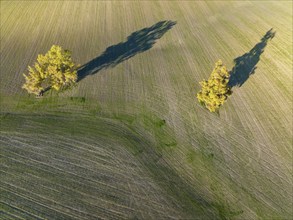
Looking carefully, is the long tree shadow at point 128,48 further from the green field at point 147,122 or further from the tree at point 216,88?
the tree at point 216,88

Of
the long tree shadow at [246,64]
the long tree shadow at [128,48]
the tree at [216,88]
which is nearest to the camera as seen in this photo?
the tree at [216,88]

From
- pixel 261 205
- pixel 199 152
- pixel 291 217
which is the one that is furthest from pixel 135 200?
pixel 291 217

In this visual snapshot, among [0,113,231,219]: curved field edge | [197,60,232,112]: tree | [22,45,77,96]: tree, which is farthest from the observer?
[22,45,77,96]: tree

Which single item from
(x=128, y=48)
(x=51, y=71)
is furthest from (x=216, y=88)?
(x=51, y=71)

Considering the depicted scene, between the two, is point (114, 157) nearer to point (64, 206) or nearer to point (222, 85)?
point (64, 206)

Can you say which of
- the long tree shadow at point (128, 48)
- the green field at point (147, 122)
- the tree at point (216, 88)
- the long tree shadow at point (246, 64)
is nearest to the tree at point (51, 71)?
the green field at point (147, 122)

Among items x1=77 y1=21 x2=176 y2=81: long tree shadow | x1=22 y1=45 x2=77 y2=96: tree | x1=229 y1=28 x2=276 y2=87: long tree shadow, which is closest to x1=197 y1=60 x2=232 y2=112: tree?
x1=229 y1=28 x2=276 y2=87: long tree shadow

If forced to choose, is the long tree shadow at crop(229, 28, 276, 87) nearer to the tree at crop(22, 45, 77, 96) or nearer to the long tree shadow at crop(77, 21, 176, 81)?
the long tree shadow at crop(77, 21, 176, 81)
